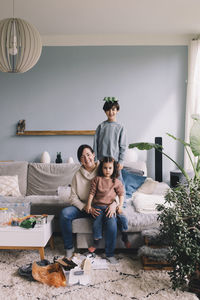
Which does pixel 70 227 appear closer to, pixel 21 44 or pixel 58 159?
pixel 21 44

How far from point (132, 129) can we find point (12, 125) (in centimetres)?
180

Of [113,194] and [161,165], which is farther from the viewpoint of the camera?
[161,165]

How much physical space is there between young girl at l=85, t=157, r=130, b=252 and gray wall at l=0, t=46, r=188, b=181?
5.99 ft

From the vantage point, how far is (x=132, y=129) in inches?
183

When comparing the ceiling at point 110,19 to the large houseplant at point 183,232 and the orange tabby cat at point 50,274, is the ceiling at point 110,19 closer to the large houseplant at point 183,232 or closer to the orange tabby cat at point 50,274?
the large houseplant at point 183,232

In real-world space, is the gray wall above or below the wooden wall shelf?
above

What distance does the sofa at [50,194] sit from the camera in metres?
2.81

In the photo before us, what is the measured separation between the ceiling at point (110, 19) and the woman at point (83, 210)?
68.2 inches

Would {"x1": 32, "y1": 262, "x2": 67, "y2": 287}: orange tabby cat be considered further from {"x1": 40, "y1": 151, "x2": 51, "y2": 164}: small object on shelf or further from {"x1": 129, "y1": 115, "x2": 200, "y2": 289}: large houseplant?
{"x1": 40, "y1": 151, "x2": 51, "y2": 164}: small object on shelf

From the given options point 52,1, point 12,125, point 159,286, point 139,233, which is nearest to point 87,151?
point 139,233

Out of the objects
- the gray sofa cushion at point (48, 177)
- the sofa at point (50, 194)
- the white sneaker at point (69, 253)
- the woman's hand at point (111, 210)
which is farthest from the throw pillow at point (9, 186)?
the woman's hand at point (111, 210)

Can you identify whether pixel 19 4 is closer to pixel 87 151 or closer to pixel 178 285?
pixel 87 151

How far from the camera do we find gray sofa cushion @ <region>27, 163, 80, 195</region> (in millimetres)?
3934

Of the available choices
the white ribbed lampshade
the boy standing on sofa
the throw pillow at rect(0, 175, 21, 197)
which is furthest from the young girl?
the throw pillow at rect(0, 175, 21, 197)
